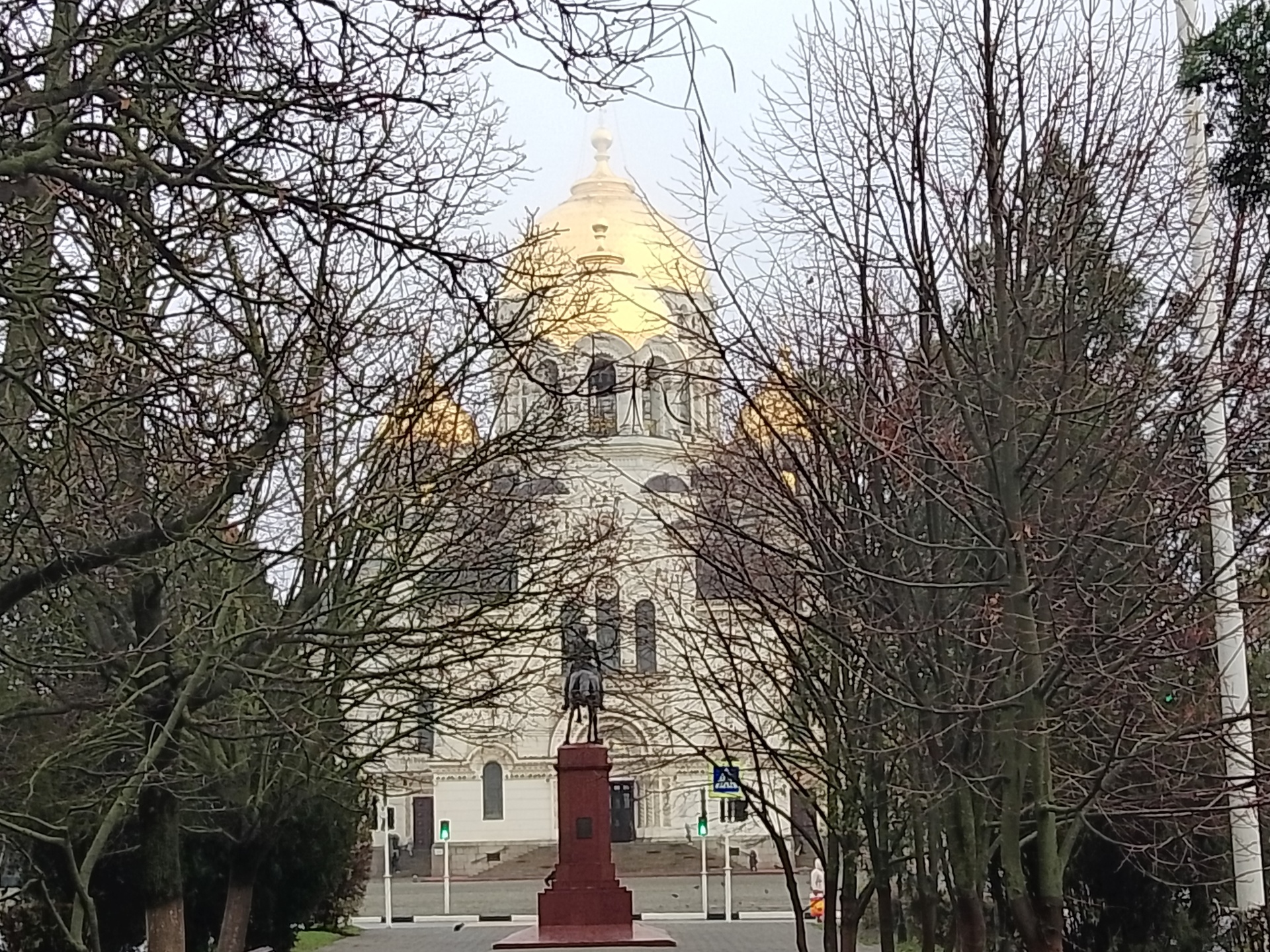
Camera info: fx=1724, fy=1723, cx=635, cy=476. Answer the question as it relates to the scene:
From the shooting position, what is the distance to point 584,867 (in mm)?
29578

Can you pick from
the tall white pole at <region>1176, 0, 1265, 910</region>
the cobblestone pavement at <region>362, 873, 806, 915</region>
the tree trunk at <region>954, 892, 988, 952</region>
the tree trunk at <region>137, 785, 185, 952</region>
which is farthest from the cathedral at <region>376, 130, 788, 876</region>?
the tree trunk at <region>137, 785, 185, 952</region>

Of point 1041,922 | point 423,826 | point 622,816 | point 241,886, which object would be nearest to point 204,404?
point 1041,922

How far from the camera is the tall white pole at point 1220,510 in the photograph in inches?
386

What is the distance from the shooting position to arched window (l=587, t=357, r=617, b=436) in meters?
9.98

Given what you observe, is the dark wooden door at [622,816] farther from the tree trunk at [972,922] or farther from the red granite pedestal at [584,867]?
the tree trunk at [972,922]

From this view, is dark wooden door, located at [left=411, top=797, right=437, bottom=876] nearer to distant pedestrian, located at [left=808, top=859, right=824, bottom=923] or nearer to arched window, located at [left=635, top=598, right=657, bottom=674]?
distant pedestrian, located at [left=808, top=859, right=824, bottom=923]

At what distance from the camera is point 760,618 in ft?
49.6

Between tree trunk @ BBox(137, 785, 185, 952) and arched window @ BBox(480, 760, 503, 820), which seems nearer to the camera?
tree trunk @ BBox(137, 785, 185, 952)

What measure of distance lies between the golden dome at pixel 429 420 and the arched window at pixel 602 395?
4.76 feet

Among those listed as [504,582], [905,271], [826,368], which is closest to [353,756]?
[504,582]

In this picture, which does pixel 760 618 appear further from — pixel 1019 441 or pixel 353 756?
pixel 353 756

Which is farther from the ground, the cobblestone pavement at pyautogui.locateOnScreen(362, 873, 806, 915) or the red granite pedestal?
the red granite pedestal

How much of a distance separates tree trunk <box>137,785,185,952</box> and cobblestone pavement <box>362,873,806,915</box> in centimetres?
2363

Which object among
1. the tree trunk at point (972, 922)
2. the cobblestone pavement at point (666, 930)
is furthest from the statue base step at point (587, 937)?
the tree trunk at point (972, 922)
